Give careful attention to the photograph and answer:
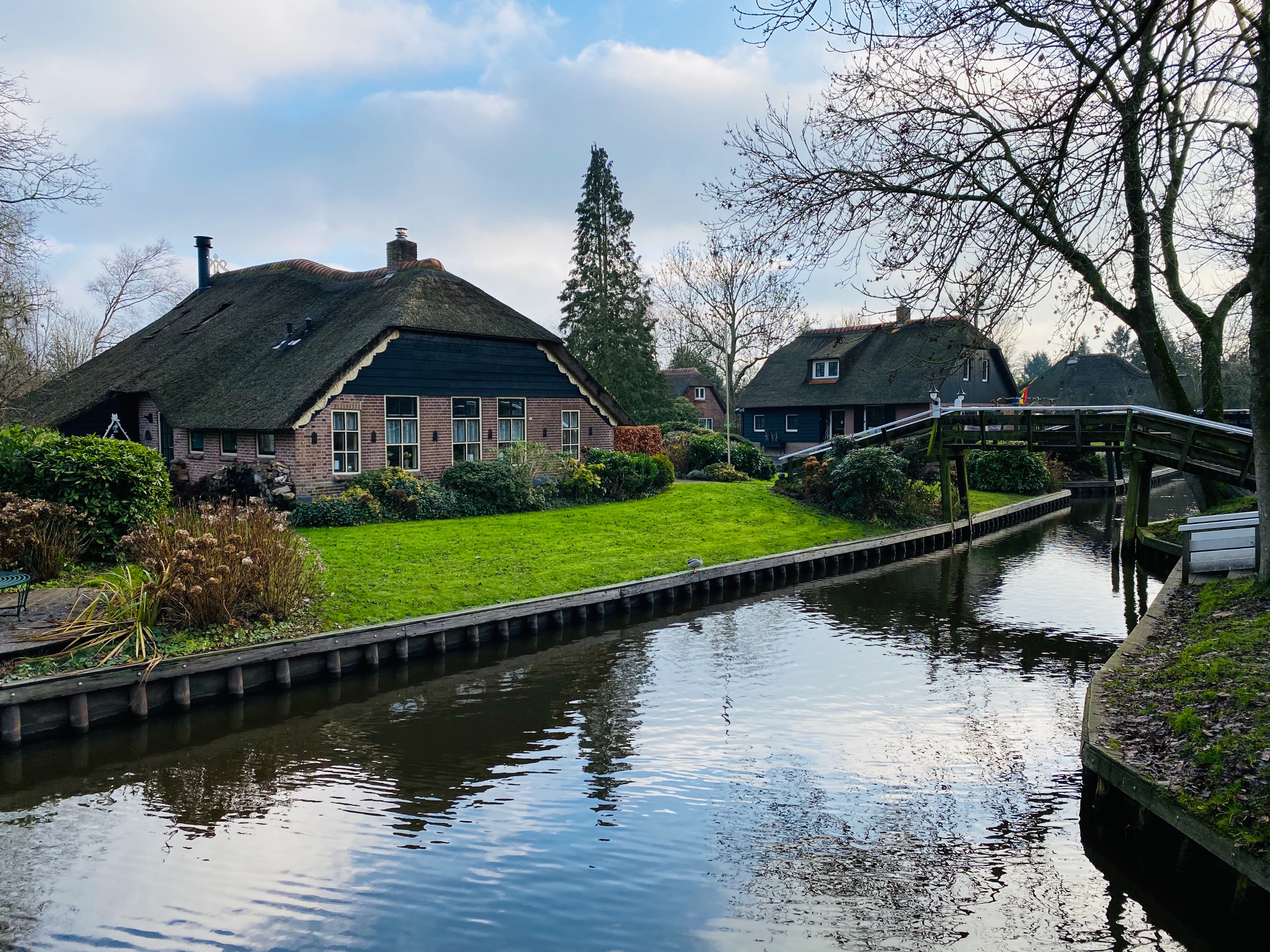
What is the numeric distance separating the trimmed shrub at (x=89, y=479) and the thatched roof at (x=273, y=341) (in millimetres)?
5886

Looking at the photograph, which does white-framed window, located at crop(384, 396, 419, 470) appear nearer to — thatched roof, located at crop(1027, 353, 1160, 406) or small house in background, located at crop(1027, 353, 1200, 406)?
small house in background, located at crop(1027, 353, 1200, 406)

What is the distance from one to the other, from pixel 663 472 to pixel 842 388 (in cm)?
2034

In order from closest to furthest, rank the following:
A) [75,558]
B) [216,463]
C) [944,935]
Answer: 1. [944,935]
2. [75,558]
3. [216,463]

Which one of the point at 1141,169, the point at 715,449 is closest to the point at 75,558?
the point at 1141,169

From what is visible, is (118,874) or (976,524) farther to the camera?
(976,524)

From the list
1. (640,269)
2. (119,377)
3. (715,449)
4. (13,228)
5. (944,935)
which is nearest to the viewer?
(944,935)

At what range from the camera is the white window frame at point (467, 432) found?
23.6 metres

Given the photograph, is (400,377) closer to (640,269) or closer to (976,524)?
(976,524)

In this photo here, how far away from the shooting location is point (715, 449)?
32.4 m

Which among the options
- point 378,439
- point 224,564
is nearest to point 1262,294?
point 224,564

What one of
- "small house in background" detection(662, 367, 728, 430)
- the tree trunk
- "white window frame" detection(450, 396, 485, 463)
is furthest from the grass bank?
"small house in background" detection(662, 367, 728, 430)

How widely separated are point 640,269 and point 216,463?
26.2 meters

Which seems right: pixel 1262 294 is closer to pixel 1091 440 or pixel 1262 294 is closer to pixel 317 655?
pixel 317 655

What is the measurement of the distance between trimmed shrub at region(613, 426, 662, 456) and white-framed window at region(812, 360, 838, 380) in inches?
712
